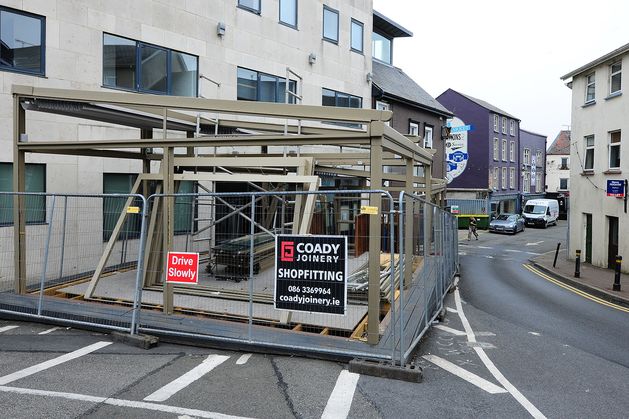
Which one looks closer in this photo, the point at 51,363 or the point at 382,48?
the point at 51,363

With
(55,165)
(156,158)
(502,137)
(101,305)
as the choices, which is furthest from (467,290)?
(502,137)

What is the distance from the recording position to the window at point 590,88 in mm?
24219

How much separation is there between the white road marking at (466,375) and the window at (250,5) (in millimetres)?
15458

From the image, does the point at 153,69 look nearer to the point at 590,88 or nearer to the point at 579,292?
the point at 579,292

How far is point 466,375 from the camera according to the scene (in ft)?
22.3

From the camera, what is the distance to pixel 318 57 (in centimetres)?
2264

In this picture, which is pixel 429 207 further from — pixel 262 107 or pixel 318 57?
pixel 318 57

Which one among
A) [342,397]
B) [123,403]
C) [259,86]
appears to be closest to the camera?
[123,403]

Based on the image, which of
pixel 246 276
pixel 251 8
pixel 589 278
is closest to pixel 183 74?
pixel 251 8

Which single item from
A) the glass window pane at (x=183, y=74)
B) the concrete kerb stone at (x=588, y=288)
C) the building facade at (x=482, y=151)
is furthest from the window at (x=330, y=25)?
the building facade at (x=482, y=151)

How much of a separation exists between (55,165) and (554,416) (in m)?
12.7

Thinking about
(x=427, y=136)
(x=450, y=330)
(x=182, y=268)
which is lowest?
(x=450, y=330)

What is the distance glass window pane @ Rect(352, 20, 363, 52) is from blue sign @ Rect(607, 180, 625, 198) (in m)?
12.8

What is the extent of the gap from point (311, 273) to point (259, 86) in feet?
46.8
